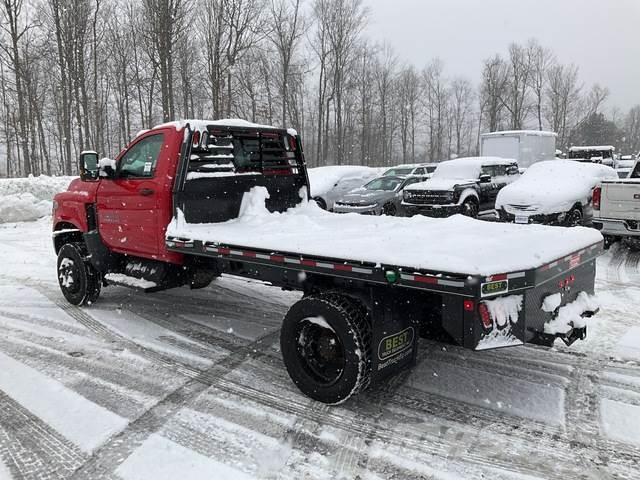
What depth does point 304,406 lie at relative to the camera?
404cm

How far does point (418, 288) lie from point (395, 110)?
53.9 metres

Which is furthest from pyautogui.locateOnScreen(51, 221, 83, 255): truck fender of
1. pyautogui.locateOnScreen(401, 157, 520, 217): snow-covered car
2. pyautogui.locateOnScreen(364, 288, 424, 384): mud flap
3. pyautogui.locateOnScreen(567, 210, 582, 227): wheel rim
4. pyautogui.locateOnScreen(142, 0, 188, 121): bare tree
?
pyautogui.locateOnScreen(142, 0, 188, 121): bare tree

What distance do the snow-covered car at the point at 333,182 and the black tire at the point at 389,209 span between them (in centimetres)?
262

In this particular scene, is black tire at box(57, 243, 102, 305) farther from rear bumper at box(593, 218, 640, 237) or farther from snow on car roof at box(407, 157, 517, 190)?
snow on car roof at box(407, 157, 517, 190)

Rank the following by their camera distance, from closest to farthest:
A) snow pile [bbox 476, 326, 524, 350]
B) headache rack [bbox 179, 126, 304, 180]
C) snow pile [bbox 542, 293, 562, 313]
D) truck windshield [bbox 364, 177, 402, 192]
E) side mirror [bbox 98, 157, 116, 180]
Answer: snow pile [bbox 476, 326, 524, 350], snow pile [bbox 542, 293, 562, 313], headache rack [bbox 179, 126, 304, 180], side mirror [bbox 98, 157, 116, 180], truck windshield [bbox 364, 177, 402, 192]

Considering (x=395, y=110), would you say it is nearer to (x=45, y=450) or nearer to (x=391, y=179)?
(x=391, y=179)

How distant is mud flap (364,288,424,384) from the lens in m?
3.77

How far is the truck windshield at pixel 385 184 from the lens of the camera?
51.2 ft

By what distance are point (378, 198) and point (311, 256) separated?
10967mm

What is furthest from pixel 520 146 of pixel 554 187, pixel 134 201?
pixel 134 201

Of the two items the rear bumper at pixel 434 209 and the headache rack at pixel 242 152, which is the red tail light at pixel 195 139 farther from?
the rear bumper at pixel 434 209

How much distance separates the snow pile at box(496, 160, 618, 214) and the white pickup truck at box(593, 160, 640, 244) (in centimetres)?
165


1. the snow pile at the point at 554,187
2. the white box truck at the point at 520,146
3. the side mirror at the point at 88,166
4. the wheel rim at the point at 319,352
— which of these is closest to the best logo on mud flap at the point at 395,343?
the wheel rim at the point at 319,352

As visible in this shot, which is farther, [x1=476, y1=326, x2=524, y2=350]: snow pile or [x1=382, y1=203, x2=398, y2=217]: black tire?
[x1=382, y1=203, x2=398, y2=217]: black tire
